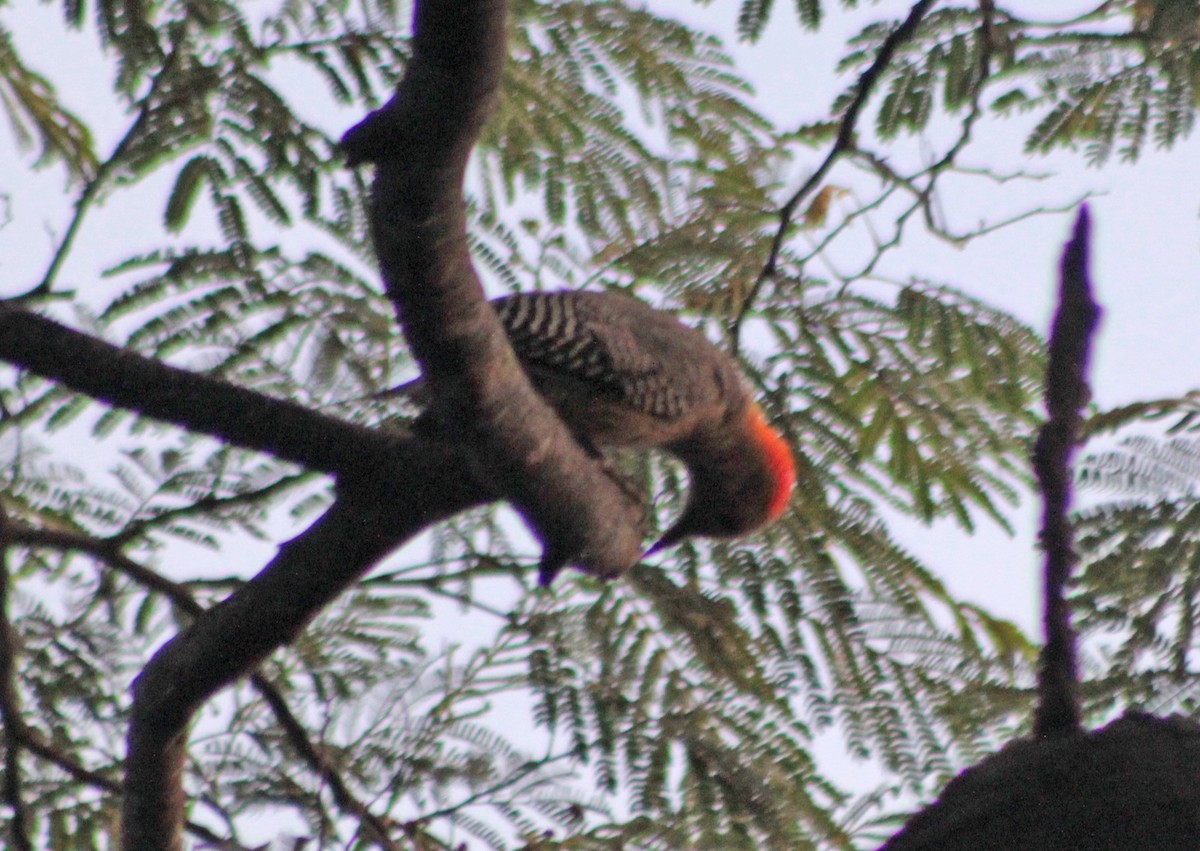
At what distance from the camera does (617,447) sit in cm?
462

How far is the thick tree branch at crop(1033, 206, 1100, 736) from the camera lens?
1.78 metres

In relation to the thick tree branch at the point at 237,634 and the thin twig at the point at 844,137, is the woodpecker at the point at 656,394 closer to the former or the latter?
the thin twig at the point at 844,137

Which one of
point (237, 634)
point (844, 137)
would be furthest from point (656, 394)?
point (237, 634)

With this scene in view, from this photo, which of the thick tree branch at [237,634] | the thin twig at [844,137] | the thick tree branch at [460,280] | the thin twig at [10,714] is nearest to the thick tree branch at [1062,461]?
the thick tree branch at [460,280]

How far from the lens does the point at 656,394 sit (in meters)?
4.41

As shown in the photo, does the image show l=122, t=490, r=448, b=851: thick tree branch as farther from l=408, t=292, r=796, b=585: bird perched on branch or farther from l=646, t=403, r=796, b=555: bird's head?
l=646, t=403, r=796, b=555: bird's head

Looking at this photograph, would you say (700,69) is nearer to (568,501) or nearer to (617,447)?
(617,447)

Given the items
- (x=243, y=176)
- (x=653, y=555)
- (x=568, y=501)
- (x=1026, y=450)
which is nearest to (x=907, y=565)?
(x=1026, y=450)

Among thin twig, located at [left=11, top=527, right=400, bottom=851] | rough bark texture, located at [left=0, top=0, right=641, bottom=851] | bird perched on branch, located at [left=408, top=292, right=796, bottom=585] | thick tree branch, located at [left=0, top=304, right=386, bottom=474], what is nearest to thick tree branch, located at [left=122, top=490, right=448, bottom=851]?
rough bark texture, located at [left=0, top=0, right=641, bottom=851]

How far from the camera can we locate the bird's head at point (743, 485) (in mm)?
4531

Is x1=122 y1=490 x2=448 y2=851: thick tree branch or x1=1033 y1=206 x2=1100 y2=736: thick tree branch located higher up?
x1=122 y1=490 x2=448 y2=851: thick tree branch

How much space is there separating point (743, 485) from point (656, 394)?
37 cm

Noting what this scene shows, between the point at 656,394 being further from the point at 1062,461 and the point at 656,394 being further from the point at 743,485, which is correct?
the point at 1062,461

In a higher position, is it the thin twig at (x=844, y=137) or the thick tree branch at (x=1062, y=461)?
the thin twig at (x=844, y=137)
